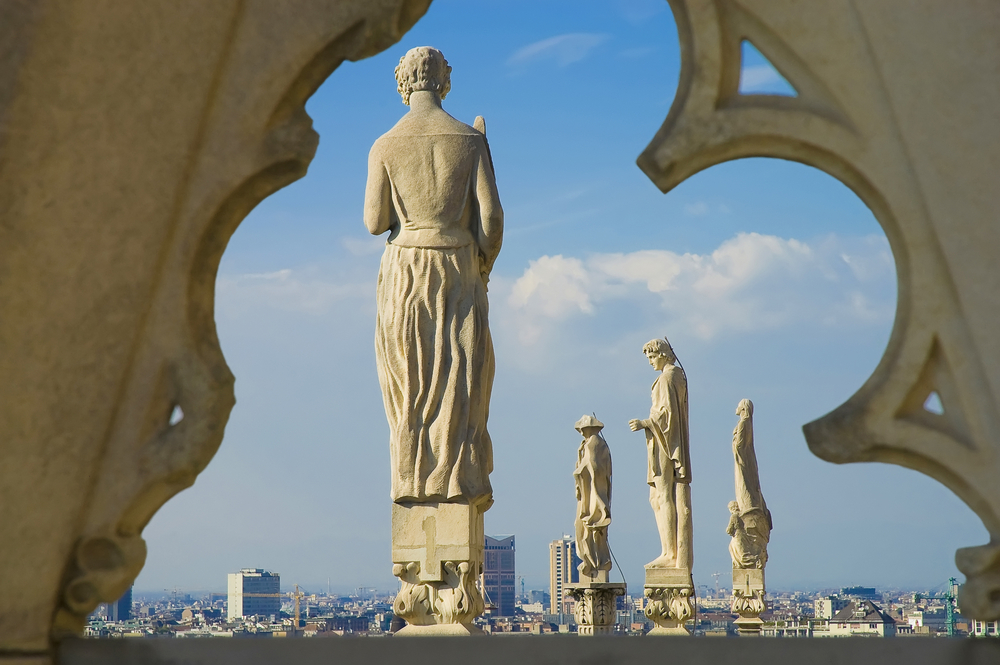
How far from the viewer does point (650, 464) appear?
1301 cm

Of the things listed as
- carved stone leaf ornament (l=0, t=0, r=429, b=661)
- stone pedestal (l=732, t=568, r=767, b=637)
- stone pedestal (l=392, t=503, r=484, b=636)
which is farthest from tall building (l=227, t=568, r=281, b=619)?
carved stone leaf ornament (l=0, t=0, r=429, b=661)

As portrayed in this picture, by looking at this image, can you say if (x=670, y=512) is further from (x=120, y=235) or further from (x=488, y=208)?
(x=120, y=235)

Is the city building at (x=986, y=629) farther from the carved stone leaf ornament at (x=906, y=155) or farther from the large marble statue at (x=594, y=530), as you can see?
the large marble statue at (x=594, y=530)

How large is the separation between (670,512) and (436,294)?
769 centimetres

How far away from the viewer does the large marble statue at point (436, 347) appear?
5.73m

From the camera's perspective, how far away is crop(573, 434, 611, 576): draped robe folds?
44.2ft

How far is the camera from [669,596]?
12930 millimetres

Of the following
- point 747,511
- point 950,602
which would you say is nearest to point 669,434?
point 747,511

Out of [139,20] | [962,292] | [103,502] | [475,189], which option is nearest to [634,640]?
[962,292]

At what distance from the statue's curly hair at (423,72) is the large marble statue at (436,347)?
11.3 inches

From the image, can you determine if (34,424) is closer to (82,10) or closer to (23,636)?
(23,636)

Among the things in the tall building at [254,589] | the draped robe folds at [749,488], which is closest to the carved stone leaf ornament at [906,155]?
the tall building at [254,589]

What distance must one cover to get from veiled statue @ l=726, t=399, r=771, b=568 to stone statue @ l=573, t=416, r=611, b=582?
96.8 inches

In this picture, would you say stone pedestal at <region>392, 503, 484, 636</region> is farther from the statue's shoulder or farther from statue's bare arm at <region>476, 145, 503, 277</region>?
the statue's shoulder
